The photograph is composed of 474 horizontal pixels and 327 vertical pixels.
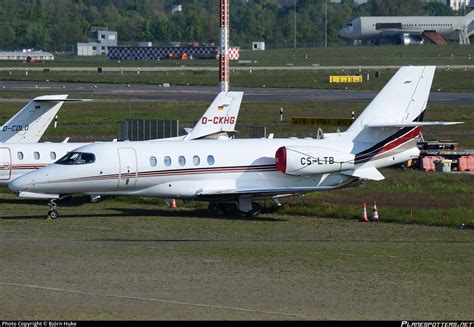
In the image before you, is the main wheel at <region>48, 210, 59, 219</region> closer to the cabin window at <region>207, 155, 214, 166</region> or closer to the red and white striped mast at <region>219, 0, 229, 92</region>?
the cabin window at <region>207, 155, 214, 166</region>

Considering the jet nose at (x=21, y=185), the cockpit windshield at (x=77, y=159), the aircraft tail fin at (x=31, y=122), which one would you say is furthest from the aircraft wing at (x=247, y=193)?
the aircraft tail fin at (x=31, y=122)

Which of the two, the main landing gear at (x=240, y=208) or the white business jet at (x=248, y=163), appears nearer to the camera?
the white business jet at (x=248, y=163)

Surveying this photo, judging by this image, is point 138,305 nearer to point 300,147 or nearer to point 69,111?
point 300,147

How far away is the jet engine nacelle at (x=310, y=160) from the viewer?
38406 millimetres

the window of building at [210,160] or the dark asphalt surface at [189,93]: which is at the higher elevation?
the window of building at [210,160]

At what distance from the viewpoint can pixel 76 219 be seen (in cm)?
3788

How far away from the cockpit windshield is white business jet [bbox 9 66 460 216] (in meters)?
0.03

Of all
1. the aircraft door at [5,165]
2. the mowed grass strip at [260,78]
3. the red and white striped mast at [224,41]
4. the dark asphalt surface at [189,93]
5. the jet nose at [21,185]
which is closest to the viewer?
the jet nose at [21,185]

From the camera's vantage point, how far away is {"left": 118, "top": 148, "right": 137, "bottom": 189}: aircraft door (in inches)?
1496

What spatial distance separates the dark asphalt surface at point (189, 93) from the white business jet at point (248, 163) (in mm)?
51967


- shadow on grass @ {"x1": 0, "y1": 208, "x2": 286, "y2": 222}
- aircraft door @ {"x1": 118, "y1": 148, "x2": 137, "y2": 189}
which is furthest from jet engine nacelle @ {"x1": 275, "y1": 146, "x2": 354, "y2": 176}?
aircraft door @ {"x1": 118, "y1": 148, "x2": 137, "y2": 189}

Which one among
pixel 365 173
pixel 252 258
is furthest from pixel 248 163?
pixel 252 258

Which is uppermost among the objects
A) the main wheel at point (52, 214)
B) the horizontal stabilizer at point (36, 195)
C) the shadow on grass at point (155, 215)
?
the horizontal stabilizer at point (36, 195)

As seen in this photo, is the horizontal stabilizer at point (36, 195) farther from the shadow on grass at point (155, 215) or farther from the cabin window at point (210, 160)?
the cabin window at point (210, 160)
